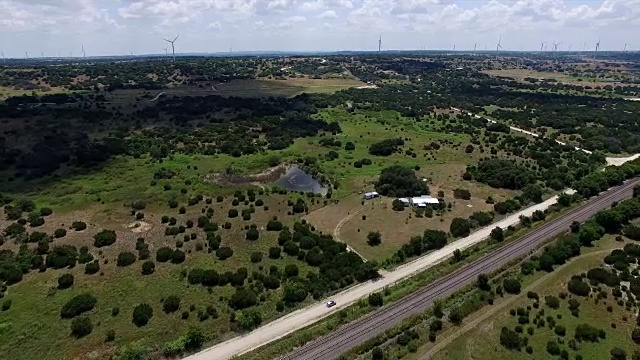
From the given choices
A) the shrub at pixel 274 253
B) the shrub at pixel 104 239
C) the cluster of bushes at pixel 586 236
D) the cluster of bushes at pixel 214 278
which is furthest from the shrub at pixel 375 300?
the shrub at pixel 104 239

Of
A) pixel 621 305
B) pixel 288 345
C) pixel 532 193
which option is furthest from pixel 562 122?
pixel 288 345

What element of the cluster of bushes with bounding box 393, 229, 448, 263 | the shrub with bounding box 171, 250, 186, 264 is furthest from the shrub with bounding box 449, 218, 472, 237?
the shrub with bounding box 171, 250, 186, 264

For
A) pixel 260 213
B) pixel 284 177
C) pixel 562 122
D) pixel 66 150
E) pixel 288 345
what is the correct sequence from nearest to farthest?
pixel 288 345 → pixel 260 213 → pixel 284 177 → pixel 66 150 → pixel 562 122

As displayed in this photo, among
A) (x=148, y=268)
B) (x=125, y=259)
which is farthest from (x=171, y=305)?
(x=125, y=259)

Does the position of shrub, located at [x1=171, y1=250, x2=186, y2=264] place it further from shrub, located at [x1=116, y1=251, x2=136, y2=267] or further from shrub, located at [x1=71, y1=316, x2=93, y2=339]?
shrub, located at [x1=71, y1=316, x2=93, y2=339]

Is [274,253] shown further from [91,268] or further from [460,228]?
[460,228]

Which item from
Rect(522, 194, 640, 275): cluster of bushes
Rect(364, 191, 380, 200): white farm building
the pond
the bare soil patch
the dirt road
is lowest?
the pond

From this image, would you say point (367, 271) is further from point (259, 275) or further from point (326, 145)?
point (326, 145)
